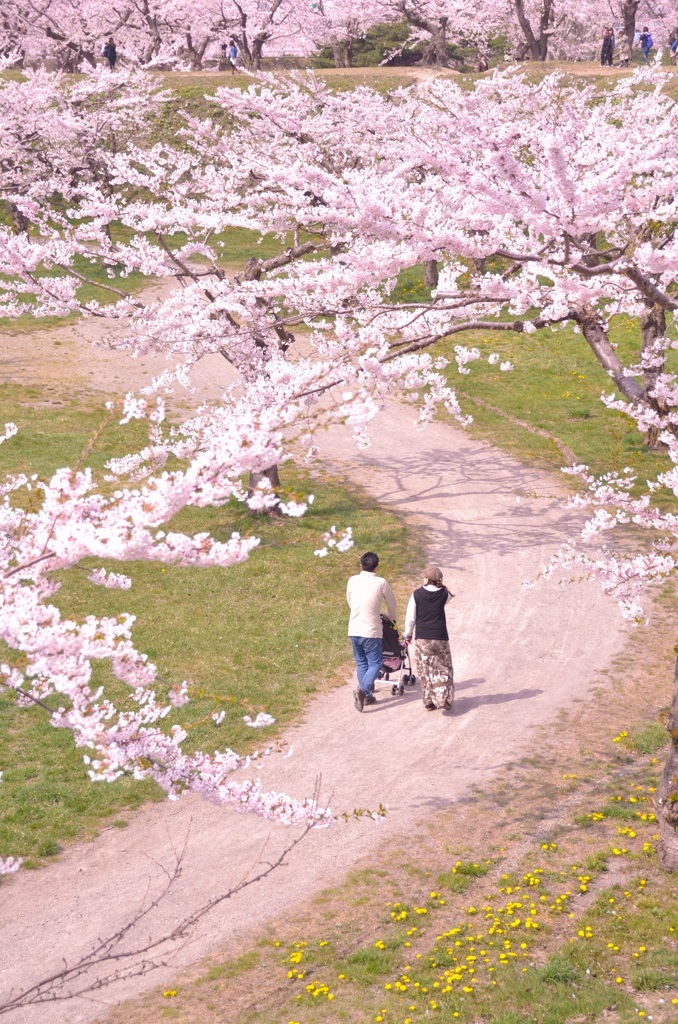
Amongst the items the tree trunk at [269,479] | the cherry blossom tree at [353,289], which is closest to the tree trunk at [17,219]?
the cherry blossom tree at [353,289]

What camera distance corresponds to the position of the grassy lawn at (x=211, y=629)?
10875 mm

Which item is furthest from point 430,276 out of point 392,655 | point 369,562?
point 369,562

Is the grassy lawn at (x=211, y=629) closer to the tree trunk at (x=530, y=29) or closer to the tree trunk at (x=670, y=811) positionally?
the tree trunk at (x=670, y=811)

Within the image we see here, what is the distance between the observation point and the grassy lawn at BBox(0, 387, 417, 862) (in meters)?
10.9

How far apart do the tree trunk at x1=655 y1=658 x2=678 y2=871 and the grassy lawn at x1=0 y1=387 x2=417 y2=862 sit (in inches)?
157

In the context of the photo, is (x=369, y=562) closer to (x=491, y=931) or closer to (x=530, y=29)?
(x=491, y=931)

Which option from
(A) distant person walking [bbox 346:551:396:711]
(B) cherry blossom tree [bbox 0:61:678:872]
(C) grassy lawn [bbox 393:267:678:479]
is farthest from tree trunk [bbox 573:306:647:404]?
(C) grassy lawn [bbox 393:267:678:479]

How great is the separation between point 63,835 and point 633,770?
6.07 m

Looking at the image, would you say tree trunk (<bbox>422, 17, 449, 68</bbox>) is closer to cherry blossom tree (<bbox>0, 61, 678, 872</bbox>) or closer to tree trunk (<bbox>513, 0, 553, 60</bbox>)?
tree trunk (<bbox>513, 0, 553, 60</bbox>)

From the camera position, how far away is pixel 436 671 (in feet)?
40.3

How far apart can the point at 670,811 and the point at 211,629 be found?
297 inches

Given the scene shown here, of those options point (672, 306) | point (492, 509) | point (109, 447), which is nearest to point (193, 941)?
point (672, 306)

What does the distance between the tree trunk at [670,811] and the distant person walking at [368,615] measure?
3.94m

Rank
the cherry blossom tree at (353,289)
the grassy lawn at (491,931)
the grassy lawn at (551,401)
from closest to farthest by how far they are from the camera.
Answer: the cherry blossom tree at (353,289) < the grassy lawn at (491,931) < the grassy lawn at (551,401)
